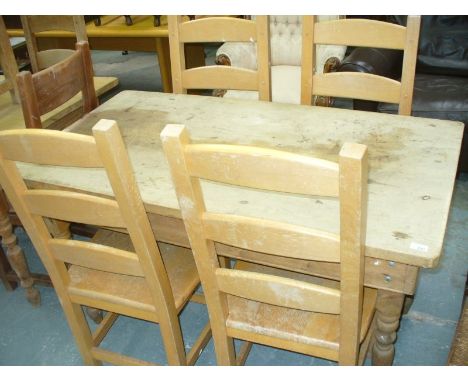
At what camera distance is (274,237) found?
0.97 meters

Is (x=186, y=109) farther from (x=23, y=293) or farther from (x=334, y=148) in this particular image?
(x=23, y=293)

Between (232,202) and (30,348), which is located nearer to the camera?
(232,202)

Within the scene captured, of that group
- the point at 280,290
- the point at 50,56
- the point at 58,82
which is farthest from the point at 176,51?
the point at 280,290

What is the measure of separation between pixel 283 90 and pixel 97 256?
1797 millimetres

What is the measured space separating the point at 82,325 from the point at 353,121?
3.59 ft

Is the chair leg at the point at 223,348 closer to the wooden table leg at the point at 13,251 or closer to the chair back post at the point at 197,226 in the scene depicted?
the chair back post at the point at 197,226

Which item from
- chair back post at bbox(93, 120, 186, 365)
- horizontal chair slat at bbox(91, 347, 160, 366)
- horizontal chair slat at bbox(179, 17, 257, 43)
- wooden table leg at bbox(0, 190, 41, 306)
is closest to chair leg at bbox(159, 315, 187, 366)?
chair back post at bbox(93, 120, 186, 365)

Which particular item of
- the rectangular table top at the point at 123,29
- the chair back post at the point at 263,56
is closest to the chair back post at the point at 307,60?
the chair back post at the point at 263,56

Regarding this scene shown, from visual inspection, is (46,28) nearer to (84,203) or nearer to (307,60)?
(307,60)
